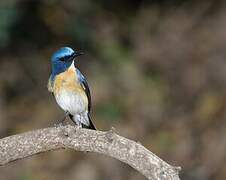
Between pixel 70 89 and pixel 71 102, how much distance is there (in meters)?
0.10

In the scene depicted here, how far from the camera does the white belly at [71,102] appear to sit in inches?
225

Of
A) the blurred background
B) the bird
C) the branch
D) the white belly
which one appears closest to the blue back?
the bird

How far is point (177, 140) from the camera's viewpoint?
8922 millimetres

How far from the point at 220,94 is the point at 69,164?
6.60 ft

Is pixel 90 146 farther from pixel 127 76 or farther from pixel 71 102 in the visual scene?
pixel 127 76

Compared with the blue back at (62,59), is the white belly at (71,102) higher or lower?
lower

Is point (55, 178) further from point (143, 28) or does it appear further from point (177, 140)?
point (143, 28)

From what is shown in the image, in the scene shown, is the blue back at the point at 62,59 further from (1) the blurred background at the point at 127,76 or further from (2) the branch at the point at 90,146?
(1) the blurred background at the point at 127,76

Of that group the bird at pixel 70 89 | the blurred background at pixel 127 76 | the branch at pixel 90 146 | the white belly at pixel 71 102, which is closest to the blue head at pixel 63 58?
the bird at pixel 70 89

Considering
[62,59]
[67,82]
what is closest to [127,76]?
[67,82]

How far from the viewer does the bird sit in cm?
569

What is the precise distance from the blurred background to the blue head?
3066mm

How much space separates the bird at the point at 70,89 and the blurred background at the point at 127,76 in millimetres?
2792

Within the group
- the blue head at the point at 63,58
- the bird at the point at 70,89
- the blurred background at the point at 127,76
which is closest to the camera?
the blue head at the point at 63,58
